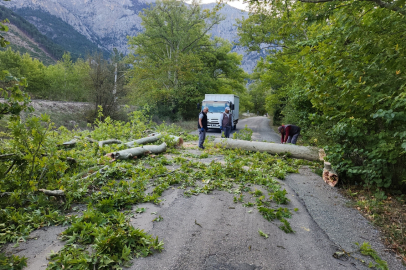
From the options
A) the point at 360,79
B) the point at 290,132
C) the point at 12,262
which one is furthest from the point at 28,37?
the point at 360,79

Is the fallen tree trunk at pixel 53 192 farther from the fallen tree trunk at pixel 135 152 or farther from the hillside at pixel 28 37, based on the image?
the hillside at pixel 28 37

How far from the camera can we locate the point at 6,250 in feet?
9.42

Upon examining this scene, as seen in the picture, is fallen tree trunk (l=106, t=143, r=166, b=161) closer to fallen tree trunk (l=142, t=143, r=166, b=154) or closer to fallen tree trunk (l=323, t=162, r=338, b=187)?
fallen tree trunk (l=142, t=143, r=166, b=154)

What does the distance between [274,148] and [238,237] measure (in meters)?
6.54

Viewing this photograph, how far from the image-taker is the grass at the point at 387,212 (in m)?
3.66

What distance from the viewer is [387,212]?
15.0 ft

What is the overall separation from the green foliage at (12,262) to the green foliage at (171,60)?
20539 mm

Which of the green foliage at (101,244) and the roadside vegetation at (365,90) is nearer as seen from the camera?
the green foliage at (101,244)

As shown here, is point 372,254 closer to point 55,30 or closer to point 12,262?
point 12,262

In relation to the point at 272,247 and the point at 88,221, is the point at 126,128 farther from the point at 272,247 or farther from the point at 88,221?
the point at 272,247

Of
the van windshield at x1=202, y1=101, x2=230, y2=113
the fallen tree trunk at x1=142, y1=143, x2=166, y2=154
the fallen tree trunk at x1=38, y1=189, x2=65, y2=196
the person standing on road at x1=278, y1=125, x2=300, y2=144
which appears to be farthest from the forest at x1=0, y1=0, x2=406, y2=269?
the van windshield at x1=202, y1=101, x2=230, y2=113

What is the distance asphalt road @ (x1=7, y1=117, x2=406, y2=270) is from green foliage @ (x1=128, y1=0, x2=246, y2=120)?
19582mm

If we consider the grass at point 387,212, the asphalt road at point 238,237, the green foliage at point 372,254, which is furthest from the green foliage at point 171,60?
the green foliage at point 372,254

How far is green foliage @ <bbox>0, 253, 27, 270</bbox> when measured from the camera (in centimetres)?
253
